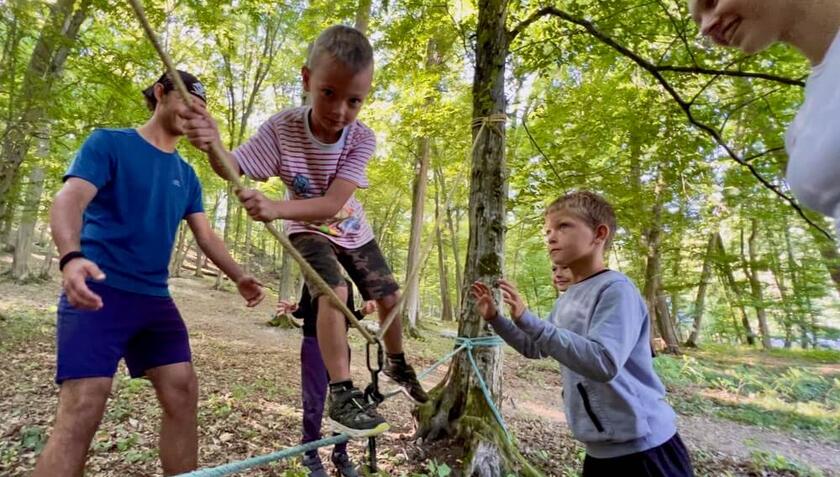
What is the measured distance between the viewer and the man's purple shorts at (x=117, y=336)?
147 cm

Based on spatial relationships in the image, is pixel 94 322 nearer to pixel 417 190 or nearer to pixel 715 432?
pixel 715 432

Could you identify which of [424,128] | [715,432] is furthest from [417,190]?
[715,432]

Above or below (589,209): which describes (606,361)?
below

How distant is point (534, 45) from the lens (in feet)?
10.4

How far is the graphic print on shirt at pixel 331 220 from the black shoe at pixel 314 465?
128 cm

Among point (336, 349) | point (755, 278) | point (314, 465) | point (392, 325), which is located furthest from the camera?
point (755, 278)

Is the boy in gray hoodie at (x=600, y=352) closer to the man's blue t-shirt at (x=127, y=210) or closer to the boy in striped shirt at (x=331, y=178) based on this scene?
the boy in striped shirt at (x=331, y=178)

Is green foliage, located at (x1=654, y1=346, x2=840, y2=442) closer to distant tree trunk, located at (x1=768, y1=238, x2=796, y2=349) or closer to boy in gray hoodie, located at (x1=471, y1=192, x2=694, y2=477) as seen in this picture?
distant tree trunk, located at (x1=768, y1=238, x2=796, y2=349)

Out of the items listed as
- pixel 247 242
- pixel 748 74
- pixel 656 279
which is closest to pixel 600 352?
pixel 748 74

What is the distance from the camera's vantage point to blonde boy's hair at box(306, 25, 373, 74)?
4.93 feet

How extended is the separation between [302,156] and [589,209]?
3.95ft

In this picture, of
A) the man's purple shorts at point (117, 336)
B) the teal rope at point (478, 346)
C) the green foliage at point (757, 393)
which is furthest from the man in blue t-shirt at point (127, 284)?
the green foliage at point (757, 393)

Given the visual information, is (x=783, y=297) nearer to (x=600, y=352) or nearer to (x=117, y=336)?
(x=600, y=352)

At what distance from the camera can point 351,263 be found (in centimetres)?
198
